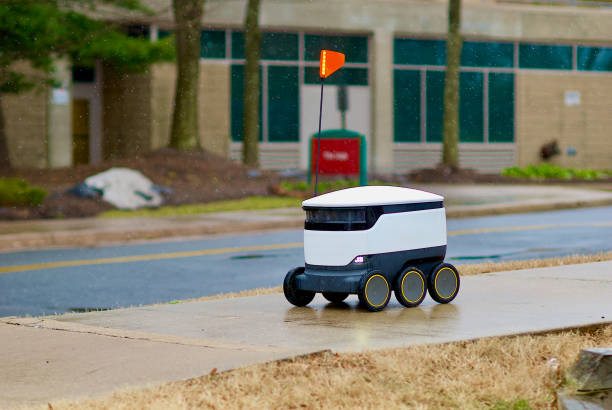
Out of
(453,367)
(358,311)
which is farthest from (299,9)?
(453,367)

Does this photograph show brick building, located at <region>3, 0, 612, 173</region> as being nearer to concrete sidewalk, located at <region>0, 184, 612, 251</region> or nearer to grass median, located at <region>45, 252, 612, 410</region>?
concrete sidewalk, located at <region>0, 184, 612, 251</region>

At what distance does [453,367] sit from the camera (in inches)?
229

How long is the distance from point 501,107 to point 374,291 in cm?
2873

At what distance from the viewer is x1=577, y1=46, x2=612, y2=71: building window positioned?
36.8 m

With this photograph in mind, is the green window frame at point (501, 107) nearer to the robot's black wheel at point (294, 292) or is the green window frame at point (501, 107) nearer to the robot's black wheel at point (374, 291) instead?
the robot's black wheel at point (294, 292)

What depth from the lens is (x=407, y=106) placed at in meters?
33.7

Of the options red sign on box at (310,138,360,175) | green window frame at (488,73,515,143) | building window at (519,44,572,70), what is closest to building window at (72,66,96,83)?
red sign on box at (310,138,360,175)

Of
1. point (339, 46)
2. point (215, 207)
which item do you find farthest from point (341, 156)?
point (339, 46)

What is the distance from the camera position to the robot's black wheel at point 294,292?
26.3ft

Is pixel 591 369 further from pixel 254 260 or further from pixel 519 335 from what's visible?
pixel 254 260

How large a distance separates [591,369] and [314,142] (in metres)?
20.4

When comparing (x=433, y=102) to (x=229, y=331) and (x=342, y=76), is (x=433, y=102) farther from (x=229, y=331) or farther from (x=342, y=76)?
(x=229, y=331)

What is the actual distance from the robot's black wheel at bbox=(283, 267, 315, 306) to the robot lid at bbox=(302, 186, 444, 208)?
65 centimetres

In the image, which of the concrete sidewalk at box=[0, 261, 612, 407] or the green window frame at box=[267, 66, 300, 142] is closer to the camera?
the concrete sidewalk at box=[0, 261, 612, 407]
